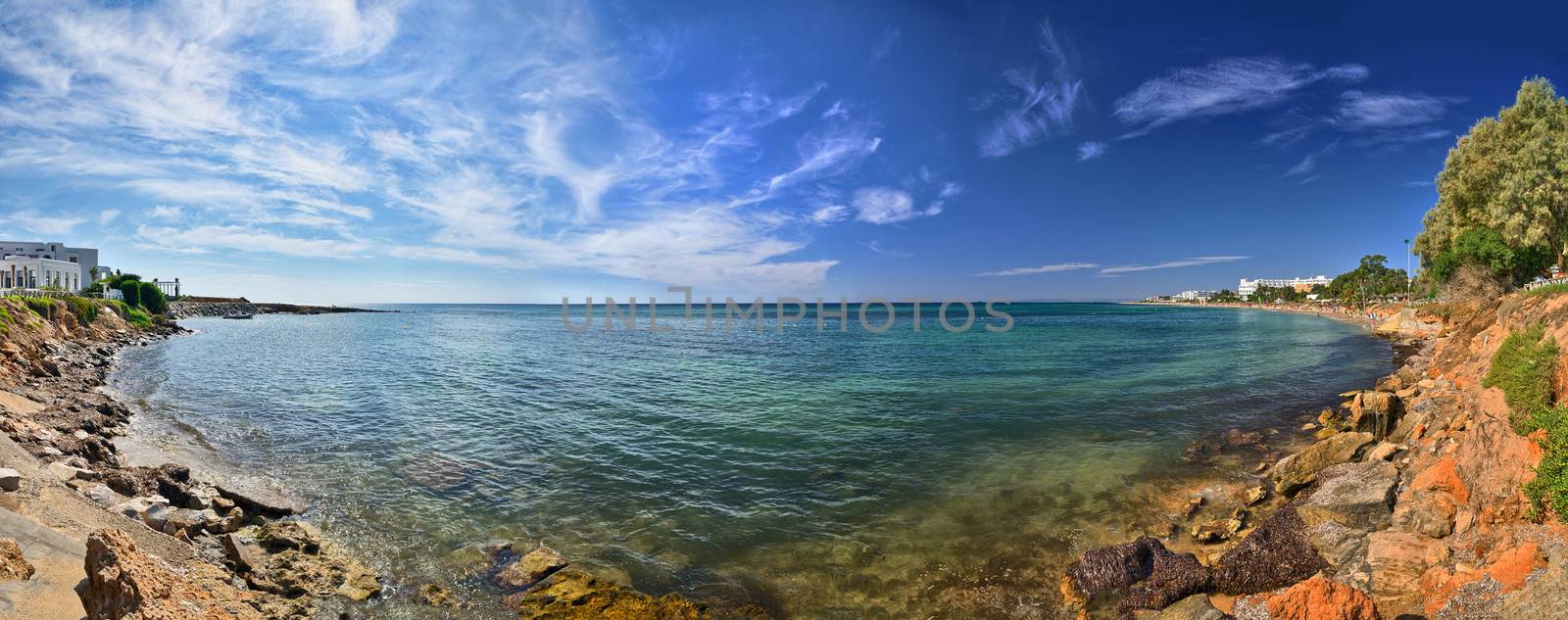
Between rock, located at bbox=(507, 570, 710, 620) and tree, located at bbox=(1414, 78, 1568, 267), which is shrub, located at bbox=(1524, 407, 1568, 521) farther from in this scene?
tree, located at bbox=(1414, 78, 1568, 267)

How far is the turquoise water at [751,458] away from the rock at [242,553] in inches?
54.4

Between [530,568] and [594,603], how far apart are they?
167 centimetres

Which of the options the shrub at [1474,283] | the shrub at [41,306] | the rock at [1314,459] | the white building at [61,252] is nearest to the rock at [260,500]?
the rock at [1314,459]

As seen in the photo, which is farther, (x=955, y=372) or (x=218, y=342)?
(x=218, y=342)

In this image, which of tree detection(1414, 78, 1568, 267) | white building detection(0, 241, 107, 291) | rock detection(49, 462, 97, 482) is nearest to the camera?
rock detection(49, 462, 97, 482)

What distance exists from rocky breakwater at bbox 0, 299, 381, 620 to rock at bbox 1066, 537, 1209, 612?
11084 mm

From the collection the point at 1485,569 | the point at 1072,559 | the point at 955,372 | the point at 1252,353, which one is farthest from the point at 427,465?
the point at 1252,353

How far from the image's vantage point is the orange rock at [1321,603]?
6.46 metres

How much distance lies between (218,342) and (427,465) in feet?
197

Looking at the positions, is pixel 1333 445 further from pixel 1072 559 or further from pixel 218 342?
pixel 218 342

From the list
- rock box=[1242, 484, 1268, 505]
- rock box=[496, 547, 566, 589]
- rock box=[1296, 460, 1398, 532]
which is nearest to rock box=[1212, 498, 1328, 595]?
rock box=[1296, 460, 1398, 532]

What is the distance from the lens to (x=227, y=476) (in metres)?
13.9

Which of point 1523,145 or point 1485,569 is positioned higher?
point 1523,145

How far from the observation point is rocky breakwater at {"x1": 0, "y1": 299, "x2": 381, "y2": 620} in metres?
5.59
